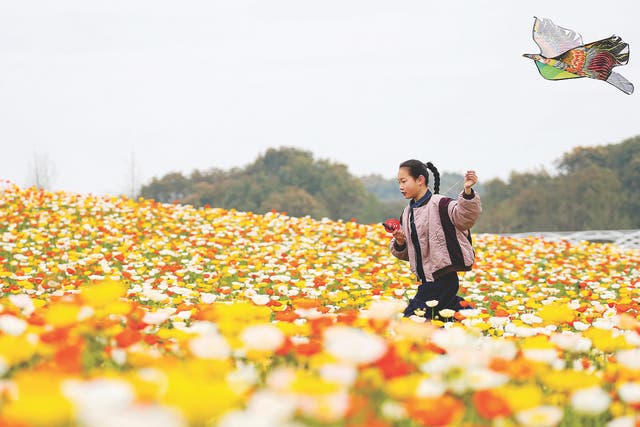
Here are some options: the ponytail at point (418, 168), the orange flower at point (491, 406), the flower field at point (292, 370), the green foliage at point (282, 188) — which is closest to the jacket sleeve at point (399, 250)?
the ponytail at point (418, 168)

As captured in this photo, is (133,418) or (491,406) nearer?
(133,418)

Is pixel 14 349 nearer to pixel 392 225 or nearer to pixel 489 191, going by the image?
pixel 392 225

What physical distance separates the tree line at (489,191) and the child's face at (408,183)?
2625 centimetres

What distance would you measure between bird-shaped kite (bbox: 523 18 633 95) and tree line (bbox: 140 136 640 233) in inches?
1052

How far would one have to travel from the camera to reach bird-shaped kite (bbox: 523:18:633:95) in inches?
142

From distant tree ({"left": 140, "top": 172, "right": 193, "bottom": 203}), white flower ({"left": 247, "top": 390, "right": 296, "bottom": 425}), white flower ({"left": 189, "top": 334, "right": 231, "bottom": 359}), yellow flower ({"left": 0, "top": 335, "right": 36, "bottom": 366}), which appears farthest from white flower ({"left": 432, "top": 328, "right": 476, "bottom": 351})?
distant tree ({"left": 140, "top": 172, "right": 193, "bottom": 203})

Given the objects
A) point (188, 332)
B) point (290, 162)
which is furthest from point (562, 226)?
point (188, 332)

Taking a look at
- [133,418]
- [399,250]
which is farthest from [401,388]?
[399,250]

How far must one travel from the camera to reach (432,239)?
4.57 m

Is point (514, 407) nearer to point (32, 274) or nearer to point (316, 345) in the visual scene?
point (316, 345)

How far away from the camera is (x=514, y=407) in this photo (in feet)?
4.83

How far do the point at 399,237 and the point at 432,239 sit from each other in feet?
0.82

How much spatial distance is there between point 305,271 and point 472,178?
3.73 metres

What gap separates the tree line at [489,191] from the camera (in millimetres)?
29531
